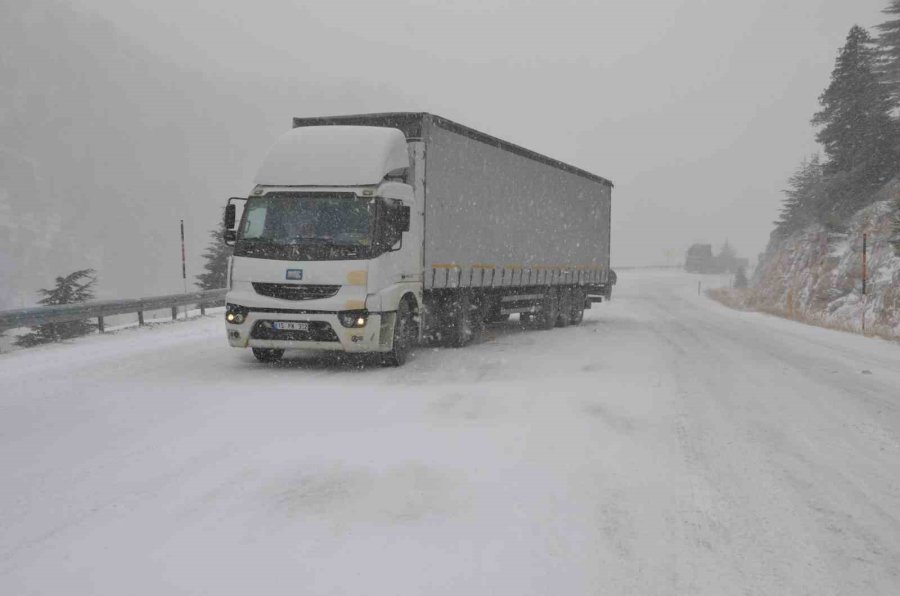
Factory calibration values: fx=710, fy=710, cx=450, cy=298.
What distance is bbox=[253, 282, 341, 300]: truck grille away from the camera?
9.34 metres

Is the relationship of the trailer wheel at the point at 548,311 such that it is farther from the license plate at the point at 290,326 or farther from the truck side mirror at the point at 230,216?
the truck side mirror at the point at 230,216

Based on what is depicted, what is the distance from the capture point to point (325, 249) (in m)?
9.47

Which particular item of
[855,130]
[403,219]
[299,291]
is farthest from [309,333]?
[855,130]

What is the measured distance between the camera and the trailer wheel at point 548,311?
17.2 m

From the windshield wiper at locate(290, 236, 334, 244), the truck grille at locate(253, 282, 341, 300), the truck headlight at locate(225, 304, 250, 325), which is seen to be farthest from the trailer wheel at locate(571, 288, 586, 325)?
the truck headlight at locate(225, 304, 250, 325)

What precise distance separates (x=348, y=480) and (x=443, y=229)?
742cm

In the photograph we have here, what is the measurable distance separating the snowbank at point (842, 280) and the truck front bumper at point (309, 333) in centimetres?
1363

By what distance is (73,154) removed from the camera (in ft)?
615

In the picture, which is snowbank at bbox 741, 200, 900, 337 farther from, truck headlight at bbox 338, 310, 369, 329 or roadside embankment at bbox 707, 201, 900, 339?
truck headlight at bbox 338, 310, 369, 329

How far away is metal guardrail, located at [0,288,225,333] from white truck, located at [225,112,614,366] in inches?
200

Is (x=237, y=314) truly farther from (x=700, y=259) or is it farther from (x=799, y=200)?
(x=700, y=259)

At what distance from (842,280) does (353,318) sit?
2452cm

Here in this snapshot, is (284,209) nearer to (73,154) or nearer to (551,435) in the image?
(551,435)

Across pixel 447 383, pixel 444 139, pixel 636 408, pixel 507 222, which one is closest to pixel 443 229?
pixel 444 139
